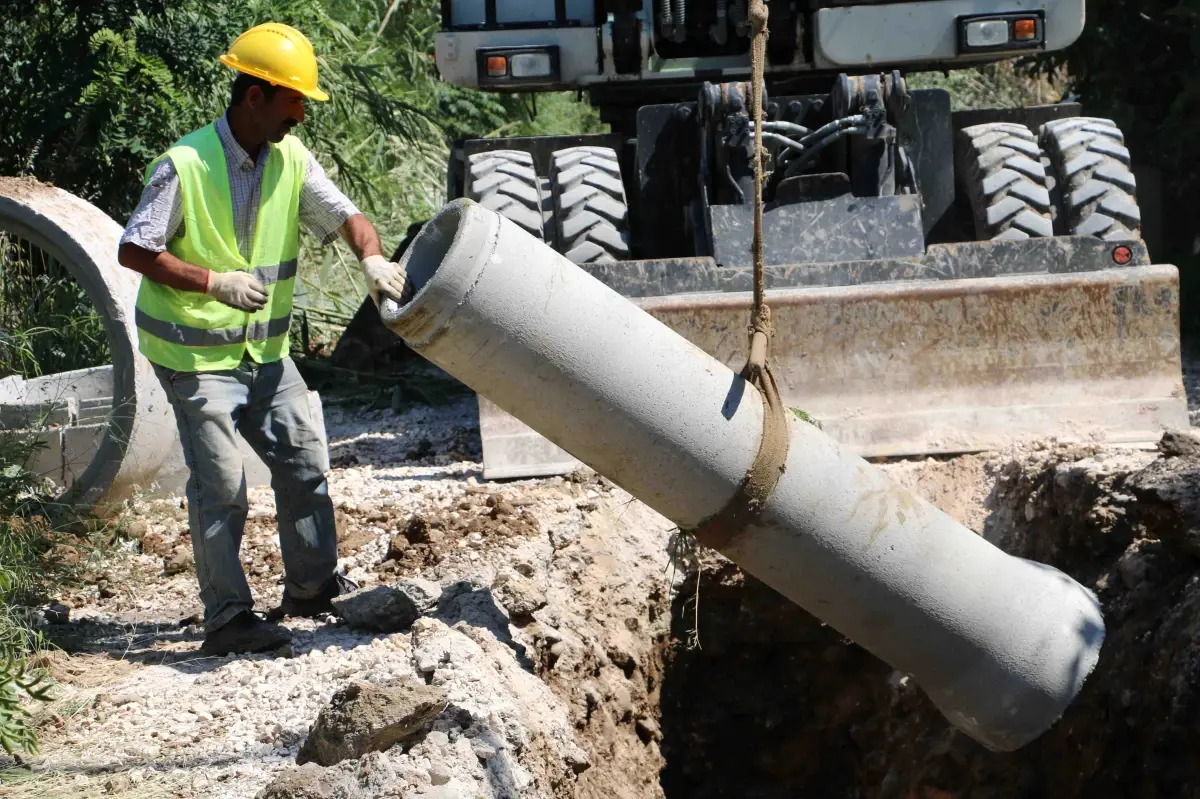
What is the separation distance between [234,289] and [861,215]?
2836 mm

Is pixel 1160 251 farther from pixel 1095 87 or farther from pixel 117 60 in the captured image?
pixel 117 60

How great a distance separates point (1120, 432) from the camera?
561 cm

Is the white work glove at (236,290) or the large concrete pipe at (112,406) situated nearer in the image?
the white work glove at (236,290)

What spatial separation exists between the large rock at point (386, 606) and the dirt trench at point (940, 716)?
2.73ft

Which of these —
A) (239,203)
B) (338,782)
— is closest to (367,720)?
(338,782)

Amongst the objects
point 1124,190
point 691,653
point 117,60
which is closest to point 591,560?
point 691,653

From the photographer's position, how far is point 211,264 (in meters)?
4.18

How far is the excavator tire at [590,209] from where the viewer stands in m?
6.00

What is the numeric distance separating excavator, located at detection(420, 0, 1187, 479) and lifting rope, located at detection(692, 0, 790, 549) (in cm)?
180

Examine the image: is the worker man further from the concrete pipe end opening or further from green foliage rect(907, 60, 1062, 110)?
green foliage rect(907, 60, 1062, 110)

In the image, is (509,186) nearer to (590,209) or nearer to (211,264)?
(590,209)

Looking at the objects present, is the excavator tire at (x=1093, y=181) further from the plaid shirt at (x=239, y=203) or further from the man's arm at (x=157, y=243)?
the man's arm at (x=157, y=243)

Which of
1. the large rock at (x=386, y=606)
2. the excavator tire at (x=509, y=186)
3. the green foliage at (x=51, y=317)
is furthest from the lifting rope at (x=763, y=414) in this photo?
the green foliage at (x=51, y=317)

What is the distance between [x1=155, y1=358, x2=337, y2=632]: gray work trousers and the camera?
4.14 m
